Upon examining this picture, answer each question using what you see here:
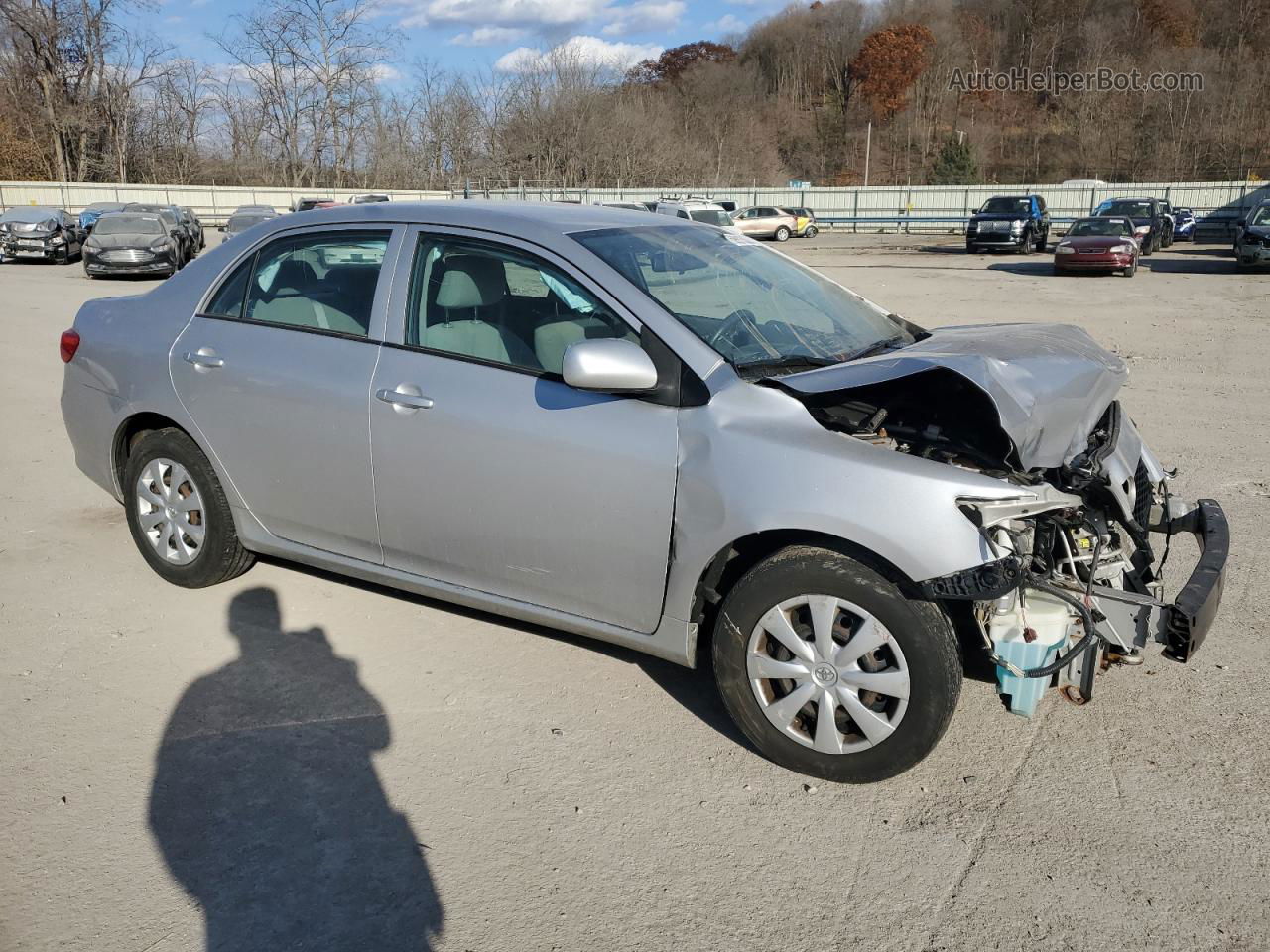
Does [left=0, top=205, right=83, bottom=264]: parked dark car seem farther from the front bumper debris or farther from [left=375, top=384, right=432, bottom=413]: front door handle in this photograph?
the front bumper debris

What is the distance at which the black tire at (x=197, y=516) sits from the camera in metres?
4.70

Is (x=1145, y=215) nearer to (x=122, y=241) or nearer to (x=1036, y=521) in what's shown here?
(x=122, y=241)

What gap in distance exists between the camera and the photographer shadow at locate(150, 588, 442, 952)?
2775 mm

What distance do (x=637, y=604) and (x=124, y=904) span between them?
1.77 meters

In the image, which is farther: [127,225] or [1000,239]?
[1000,239]

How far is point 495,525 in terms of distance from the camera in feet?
12.5

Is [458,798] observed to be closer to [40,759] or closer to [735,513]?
[735,513]

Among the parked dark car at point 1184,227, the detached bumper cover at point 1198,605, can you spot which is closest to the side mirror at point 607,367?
A: the detached bumper cover at point 1198,605

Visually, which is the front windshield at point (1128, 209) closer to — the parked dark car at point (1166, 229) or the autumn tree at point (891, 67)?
the parked dark car at point (1166, 229)

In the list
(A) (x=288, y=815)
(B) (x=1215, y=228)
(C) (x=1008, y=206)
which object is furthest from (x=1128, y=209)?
(A) (x=288, y=815)

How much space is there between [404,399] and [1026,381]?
224cm

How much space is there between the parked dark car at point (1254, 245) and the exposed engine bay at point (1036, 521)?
24660 mm

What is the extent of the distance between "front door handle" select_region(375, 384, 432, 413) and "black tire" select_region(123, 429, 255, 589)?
121cm

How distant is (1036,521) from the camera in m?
3.42
